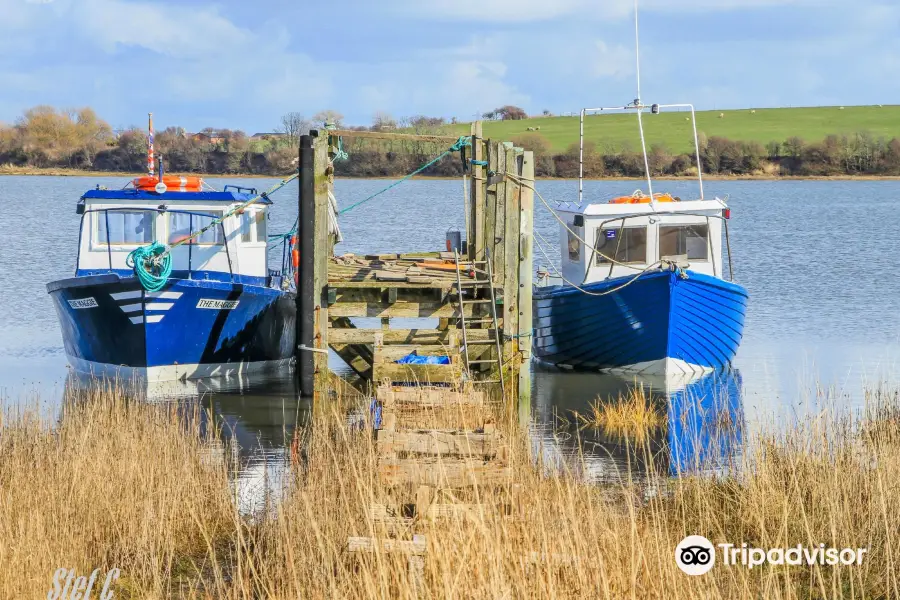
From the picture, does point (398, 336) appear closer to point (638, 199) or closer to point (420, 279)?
point (420, 279)

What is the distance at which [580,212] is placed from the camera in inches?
685

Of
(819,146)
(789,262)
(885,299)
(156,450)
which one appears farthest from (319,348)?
(819,146)

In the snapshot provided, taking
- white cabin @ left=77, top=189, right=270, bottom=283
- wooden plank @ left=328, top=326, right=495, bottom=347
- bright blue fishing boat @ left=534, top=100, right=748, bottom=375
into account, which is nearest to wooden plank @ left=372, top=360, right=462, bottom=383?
wooden plank @ left=328, top=326, right=495, bottom=347

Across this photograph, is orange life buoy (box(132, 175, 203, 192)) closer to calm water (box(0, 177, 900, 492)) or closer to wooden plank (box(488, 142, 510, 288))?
calm water (box(0, 177, 900, 492))

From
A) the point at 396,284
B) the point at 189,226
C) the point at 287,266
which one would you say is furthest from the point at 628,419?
the point at 287,266

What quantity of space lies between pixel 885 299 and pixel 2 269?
22.1 metres

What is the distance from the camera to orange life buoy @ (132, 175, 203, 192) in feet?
57.7

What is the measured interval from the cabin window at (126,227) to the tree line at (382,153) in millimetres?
61966

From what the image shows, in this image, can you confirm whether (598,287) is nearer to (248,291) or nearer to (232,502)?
(248,291)

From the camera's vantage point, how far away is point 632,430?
44.4 ft

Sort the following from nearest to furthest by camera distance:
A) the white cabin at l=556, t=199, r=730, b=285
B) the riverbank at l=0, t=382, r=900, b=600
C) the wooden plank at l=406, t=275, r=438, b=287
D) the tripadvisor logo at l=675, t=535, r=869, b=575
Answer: the riverbank at l=0, t=382, r=900, b=600
the tripadvisor logo at l=675, t=535, r=869, b=575
the wooden plank at l=406, t=275, r=438, b=287
the white cabin at l=556, t=199, r=730, b=285

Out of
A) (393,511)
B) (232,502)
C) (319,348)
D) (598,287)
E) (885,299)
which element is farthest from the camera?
(885,299)

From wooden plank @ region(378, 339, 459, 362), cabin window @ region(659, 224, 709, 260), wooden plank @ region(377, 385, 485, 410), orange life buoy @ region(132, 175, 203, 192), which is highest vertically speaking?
orange life buoy @ region(132, 175, 203, 192)

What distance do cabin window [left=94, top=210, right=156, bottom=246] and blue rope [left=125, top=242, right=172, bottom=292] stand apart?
4.32 feet
